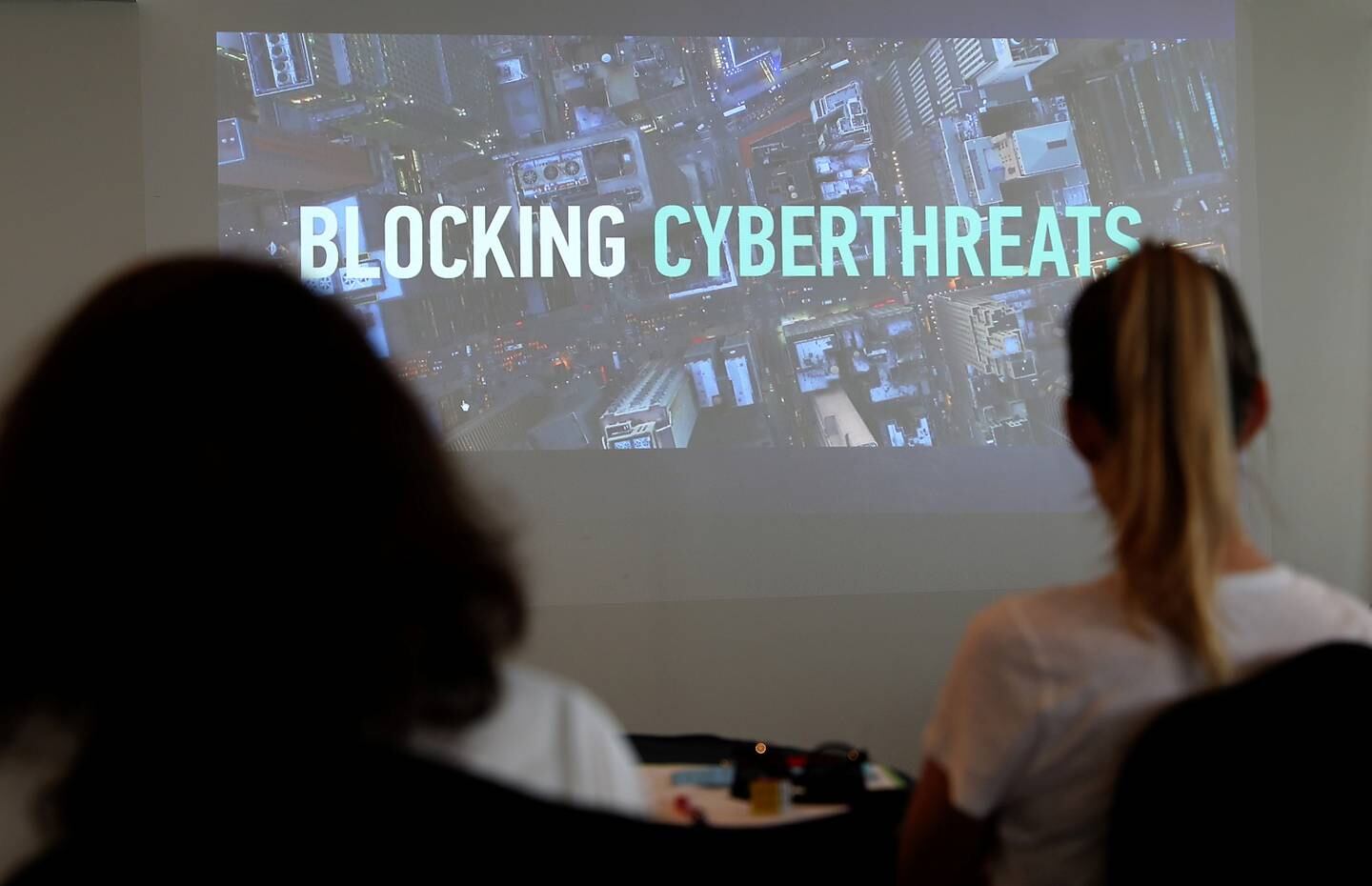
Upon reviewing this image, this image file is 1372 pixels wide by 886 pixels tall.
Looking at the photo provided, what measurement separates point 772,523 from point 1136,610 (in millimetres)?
2705

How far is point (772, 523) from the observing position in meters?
3.88

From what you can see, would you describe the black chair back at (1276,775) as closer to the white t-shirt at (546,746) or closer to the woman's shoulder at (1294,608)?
the woman's shoulder at (1294,608)

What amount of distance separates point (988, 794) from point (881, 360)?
8.91 ft

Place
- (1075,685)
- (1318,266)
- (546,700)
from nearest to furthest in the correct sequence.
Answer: (546,700)
(1075,685)
(1318,266)

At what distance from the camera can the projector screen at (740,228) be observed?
3.80m

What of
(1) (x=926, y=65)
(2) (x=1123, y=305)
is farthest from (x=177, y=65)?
(2) (x=1123, y=305)

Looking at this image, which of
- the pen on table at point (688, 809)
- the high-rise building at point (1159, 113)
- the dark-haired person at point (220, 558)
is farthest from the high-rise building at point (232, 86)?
the dark-haired person at point (220, 558)

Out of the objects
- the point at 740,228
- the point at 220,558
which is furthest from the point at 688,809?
the point at 740,228

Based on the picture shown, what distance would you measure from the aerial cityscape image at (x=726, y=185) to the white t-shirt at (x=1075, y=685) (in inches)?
104

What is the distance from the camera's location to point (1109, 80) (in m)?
3.89

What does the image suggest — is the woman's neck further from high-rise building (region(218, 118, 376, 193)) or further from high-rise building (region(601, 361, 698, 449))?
high-rise building (region(218, 118, 376, 193))

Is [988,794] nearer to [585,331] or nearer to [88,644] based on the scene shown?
[88,644]

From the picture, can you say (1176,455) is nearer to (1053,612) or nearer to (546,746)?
(1053,612)

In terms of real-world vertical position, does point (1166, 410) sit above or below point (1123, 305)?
below
